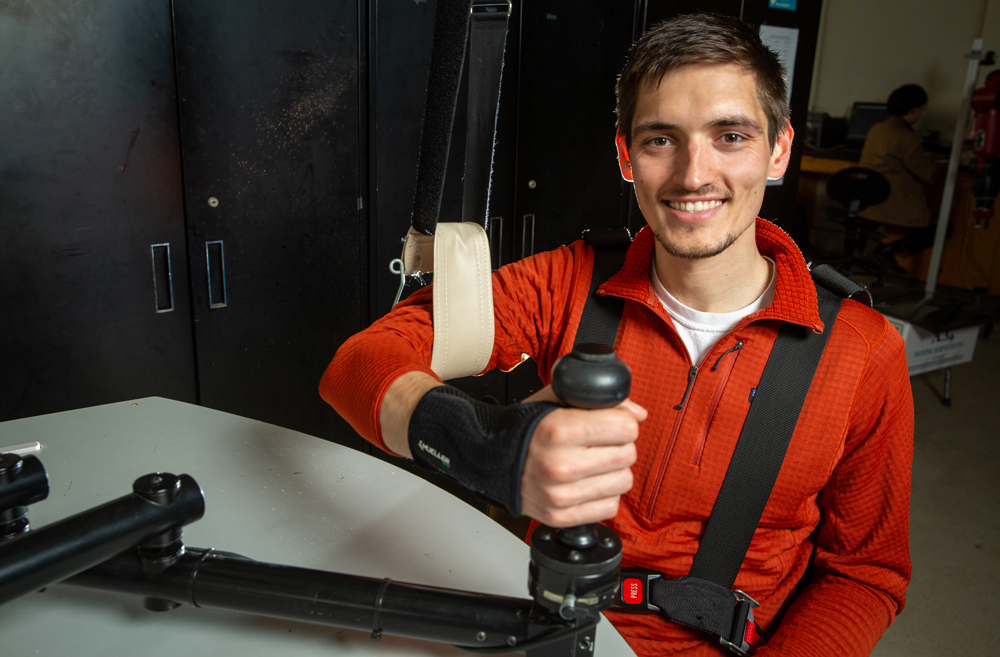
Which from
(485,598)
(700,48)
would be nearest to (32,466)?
(485,598)

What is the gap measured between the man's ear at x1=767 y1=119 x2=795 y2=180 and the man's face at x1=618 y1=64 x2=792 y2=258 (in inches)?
3.8

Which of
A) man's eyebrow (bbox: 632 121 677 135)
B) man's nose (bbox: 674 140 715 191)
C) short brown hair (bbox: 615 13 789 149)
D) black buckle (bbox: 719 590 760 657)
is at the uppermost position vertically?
short brown hair (bbox: 615 13 789 149)

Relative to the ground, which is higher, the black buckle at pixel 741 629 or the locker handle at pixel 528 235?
the locker handle at pixel 528 235

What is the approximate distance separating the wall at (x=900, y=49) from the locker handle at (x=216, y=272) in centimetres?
671

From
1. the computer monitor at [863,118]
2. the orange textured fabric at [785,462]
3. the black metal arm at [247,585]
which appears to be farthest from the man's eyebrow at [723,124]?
the computer monitor at [863,118]

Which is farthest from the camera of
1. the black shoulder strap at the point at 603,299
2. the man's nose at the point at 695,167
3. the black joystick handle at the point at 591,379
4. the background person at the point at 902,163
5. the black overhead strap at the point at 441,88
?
the background person at the point at 902,163

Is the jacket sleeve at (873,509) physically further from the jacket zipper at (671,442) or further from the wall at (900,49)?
the wall at (900,49)

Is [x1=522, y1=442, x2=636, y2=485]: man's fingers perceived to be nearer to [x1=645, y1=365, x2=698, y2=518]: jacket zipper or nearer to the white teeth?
[x1=645, y1=365, x2=698, y2=518]: jacket zipper

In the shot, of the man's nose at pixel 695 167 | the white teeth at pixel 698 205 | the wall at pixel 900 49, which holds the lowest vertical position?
the white teeth at pixel 698 205

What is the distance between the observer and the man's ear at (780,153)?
134cm

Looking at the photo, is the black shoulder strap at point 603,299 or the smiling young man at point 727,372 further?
the black shoulder strap at point 603,299

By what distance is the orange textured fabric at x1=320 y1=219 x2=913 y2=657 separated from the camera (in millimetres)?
1121

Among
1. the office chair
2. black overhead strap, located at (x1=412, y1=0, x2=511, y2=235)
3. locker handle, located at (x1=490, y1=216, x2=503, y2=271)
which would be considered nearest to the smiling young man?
black overhead strap, located at (x1=412, y1=0, x2=511, y2=235)

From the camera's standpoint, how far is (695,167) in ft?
3.90
